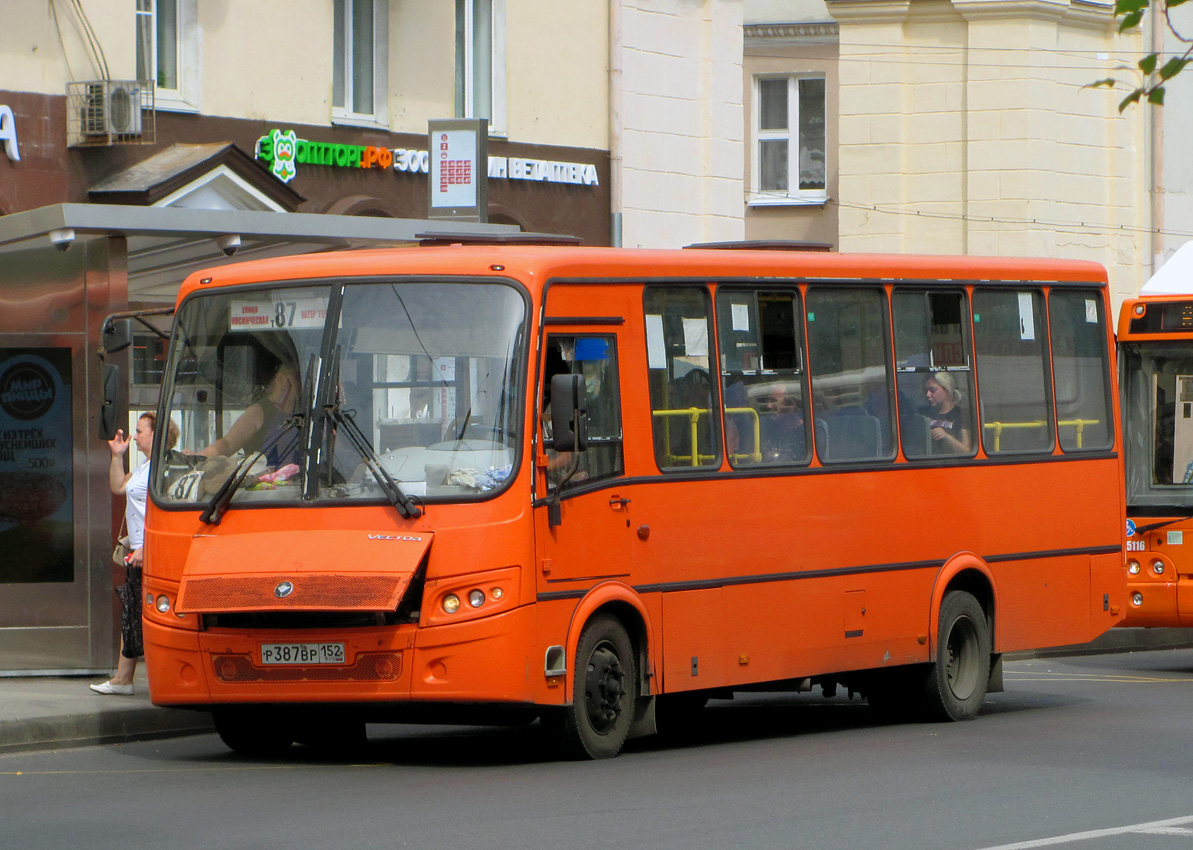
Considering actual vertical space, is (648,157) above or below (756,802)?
above

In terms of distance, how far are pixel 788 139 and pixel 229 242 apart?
2340 cm

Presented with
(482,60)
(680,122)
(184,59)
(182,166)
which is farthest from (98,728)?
(680,122)

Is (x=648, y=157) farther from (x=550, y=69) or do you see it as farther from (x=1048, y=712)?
(x=1048, y=712)

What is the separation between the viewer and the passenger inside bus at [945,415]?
14.0m

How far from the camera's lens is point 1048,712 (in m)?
14.8

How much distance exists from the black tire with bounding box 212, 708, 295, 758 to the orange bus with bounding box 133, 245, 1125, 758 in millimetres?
22

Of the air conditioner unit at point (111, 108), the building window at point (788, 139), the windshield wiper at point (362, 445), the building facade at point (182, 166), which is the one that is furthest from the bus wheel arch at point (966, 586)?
the building window at point (788, 139)

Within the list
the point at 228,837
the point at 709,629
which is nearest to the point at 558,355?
the point at 709,629

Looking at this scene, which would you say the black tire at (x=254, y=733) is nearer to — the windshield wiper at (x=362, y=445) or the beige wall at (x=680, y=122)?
the windshield wiper at (x=362, y=445)

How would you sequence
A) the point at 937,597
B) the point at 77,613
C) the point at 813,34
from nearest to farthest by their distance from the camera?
the point at 937,597 → the point at 77,613 → the point at 813,34

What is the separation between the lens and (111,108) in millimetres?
19984

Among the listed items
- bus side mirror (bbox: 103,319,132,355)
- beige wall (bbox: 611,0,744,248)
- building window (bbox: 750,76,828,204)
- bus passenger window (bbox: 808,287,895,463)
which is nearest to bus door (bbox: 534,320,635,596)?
bus passenger window (bbox: 808,287,895,463)

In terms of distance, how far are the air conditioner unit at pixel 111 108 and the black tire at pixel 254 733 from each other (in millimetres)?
8956

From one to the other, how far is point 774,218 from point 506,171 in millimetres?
13636
